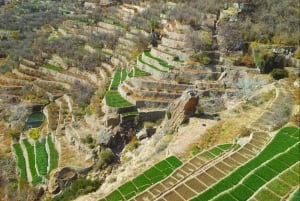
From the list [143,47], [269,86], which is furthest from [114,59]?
[269,86]

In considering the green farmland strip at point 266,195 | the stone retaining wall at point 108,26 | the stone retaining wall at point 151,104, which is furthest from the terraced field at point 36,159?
the stone retaining wall at point 108,26

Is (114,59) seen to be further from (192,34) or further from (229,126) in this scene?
(229,126)

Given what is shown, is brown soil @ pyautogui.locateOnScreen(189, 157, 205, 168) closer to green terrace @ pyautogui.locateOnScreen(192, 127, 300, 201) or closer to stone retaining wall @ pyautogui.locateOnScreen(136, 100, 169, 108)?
green terrace @ pyautogui.locateOnScreen(192, 127, 300, 201)

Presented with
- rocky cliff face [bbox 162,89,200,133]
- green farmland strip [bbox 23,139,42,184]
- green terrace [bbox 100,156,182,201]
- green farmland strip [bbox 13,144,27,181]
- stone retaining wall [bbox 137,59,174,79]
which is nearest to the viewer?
green terrace [bbox 100,156,182,201]

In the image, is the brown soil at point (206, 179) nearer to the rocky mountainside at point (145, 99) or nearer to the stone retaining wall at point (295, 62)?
the rocky mountainside at point (145, 99)

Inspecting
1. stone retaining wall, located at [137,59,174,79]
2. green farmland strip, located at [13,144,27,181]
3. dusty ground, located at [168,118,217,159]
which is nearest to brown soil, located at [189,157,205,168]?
dusty ground, located at [168,118,217,159]

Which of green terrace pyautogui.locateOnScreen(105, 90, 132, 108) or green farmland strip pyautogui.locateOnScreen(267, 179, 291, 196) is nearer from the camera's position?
green farmland strip pyautogui.locateOnScreen(267, 179, 291, 196)
